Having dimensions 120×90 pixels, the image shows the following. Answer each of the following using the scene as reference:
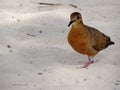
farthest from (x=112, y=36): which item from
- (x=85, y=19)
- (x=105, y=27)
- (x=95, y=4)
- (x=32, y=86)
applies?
(x=32, y=86)

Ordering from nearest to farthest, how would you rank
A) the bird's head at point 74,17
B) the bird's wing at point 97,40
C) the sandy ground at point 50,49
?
1. the sandy ground at point 50,49
2. the bird's head at point 74,17
3. the bird's wing at point 97,40

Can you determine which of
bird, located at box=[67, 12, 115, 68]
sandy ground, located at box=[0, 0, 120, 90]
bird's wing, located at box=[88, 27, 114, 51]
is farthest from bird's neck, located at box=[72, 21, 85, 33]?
sandy ground, located at box=[0, 0, 120, 90]

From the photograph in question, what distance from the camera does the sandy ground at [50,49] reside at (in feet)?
15.8

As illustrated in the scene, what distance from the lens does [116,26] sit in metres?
6.65

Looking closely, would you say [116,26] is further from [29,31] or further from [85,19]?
[29,31]

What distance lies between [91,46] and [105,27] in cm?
155

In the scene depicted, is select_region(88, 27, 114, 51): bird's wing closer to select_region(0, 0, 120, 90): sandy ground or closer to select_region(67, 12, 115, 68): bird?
select_region(67, 12, 115, 68): bird

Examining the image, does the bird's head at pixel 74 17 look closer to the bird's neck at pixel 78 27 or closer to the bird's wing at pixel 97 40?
the bird's neck at pixel 78 27

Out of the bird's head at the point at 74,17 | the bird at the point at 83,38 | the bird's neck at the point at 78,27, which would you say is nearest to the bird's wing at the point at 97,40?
the bird at the point at 83,38

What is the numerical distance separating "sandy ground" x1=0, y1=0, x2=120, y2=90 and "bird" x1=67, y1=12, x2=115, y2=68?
0.22 meters

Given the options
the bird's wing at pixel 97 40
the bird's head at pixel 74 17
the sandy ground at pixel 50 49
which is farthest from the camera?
the bird's wing at pixel 97 40

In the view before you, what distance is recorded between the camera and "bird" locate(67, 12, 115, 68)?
500cm

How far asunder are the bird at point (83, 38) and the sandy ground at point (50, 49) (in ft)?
0.73

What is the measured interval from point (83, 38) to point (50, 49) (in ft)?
2.52
